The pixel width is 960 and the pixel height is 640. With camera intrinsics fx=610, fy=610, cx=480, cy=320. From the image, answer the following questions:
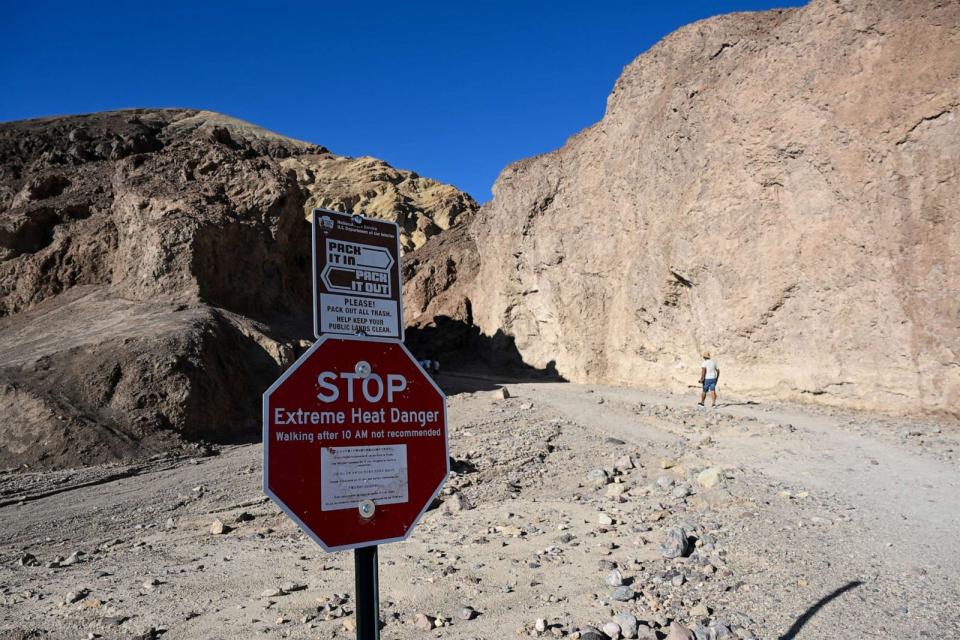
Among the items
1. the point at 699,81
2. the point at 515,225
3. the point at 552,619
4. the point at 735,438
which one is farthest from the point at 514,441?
the point at 515,225

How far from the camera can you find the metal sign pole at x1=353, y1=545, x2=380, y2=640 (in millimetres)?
2205

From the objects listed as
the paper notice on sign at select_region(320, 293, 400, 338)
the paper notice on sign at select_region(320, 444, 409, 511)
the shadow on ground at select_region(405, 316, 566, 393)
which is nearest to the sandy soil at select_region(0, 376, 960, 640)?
the paper notice on sign at select_region(320, 444, 409, 511)

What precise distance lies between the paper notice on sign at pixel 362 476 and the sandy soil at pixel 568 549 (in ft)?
7.20

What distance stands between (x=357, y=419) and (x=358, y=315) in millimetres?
420

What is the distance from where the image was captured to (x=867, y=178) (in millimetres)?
13047

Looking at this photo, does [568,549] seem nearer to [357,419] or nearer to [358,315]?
[357,419]

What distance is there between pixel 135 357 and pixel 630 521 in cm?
1326

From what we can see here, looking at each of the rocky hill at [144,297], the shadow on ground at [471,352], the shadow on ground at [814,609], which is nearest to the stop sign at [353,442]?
the shadow on ground at [814,609]

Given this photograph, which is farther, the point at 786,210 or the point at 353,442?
the point at 786,210

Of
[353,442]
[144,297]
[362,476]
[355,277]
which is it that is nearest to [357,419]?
[353,442]

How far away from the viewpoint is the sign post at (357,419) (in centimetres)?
218

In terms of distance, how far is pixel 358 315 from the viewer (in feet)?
8.10

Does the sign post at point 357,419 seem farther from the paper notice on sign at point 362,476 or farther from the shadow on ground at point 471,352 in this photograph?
the shadow on ground at point 471,352

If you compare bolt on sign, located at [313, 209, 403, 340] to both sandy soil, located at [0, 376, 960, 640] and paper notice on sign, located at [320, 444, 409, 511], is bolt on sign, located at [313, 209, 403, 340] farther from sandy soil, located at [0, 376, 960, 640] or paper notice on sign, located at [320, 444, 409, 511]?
sandy soil, located at [0, 376, 960, 640]
